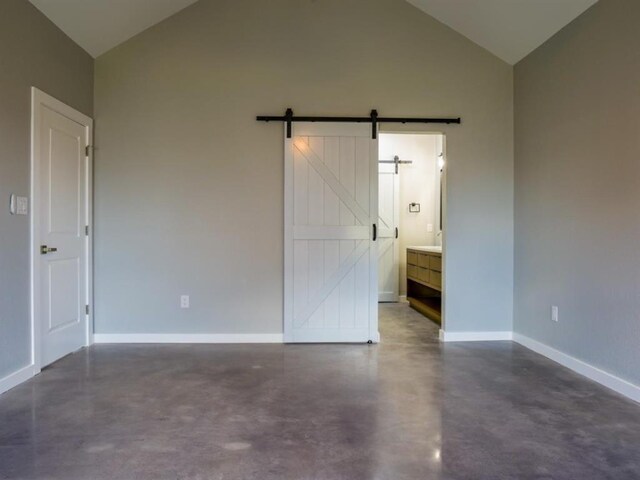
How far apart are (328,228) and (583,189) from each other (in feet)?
6.96

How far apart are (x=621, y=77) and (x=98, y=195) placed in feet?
14.2

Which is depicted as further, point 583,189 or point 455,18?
point 455,18

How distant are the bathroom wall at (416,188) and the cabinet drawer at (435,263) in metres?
1.36

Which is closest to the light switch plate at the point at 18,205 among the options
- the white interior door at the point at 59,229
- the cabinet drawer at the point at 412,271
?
the white interior door at the point at 59,229

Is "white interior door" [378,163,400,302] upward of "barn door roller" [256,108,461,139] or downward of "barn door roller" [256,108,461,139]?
downward

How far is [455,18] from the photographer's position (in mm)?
3992

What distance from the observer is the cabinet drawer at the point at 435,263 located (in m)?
4.98

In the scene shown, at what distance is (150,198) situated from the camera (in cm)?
407

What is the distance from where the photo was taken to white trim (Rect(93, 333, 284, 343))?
4078 mm

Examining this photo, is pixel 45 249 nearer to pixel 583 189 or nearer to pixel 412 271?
pixel 583 189

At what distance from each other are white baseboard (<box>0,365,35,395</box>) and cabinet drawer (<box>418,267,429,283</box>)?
4224 mm

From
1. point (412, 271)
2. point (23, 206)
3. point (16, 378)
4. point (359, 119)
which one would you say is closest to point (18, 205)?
point (23, 206)

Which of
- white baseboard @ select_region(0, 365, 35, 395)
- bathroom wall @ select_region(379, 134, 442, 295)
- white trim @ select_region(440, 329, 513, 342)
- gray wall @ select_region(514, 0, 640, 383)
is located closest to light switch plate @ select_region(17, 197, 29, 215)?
white baseboard @ select_region(0, 365, 35, 395)

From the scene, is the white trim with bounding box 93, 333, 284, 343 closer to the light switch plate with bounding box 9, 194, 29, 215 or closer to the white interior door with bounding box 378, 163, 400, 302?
the light switch plate with bounding box 9, 194, 29, 215
